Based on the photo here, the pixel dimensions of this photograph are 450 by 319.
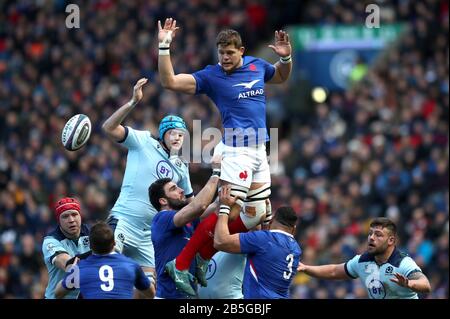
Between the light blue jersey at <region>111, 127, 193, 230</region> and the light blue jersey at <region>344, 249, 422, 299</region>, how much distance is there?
7.80 ft

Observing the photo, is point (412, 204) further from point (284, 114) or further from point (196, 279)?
point (196, 279)

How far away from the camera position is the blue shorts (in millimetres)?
15133

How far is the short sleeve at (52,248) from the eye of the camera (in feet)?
45.8

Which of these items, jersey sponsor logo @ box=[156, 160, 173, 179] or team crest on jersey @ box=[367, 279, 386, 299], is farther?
jersey sponsor logo @ box=[156, 160, 173, 179]

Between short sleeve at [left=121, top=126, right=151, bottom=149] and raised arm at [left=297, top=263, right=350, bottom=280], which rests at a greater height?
short sleeve at [left=121, top=126, right=151, bottom=149]

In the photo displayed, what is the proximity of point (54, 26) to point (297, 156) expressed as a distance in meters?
9.02

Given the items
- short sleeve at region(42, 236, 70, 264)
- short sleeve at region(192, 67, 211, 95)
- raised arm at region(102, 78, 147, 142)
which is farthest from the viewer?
raised arm at region(102, 78, 147, 142)

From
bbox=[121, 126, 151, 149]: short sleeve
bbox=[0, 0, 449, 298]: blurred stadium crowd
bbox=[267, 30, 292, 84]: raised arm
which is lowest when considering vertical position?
bbox=[0, 0, 449, 298]: blurred stadium crowd

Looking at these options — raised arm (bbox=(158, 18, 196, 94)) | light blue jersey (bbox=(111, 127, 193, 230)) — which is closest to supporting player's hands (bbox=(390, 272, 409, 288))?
raised arm (bbox=(158, 18, 196, 94))

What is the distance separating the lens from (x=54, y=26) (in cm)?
3247

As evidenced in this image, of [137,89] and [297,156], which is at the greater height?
[137,89]

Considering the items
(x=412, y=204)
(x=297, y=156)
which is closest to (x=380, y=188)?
(x=412, y=204)

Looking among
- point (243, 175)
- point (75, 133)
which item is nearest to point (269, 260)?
point (243, 175)

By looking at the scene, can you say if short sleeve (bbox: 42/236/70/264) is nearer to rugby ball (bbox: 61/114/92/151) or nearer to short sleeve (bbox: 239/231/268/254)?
rugby ball (bbox: 61/114/92/151)
